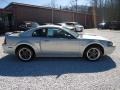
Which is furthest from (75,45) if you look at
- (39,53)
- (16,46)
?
(16,46)

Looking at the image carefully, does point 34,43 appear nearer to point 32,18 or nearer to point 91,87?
point 91,87

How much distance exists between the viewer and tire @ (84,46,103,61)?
8773 millimetres

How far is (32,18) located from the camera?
3494cm

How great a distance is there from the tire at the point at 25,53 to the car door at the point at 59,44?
0.49m

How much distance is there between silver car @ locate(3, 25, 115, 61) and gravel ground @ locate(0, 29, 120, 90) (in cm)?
31

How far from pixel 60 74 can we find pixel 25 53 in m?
2.57

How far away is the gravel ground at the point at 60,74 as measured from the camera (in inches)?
226

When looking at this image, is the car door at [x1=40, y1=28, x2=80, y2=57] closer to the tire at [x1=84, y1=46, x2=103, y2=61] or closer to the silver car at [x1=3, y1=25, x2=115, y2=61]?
the silver car at [x1=3, y1=25, x2=115, y2=61]

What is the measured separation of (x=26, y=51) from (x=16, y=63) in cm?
65

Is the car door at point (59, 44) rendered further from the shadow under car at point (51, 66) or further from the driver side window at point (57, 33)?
the shadow under car at point (51, 66)

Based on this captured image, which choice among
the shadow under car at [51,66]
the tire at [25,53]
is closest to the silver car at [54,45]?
the tire at [25,53]

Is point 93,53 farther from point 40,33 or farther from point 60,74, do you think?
point 60,74

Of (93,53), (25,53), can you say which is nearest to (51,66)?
(25,53)

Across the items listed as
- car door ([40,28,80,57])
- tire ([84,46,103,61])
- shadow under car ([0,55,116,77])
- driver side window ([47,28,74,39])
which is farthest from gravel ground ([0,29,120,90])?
driver side window ([47,28,74,39])
